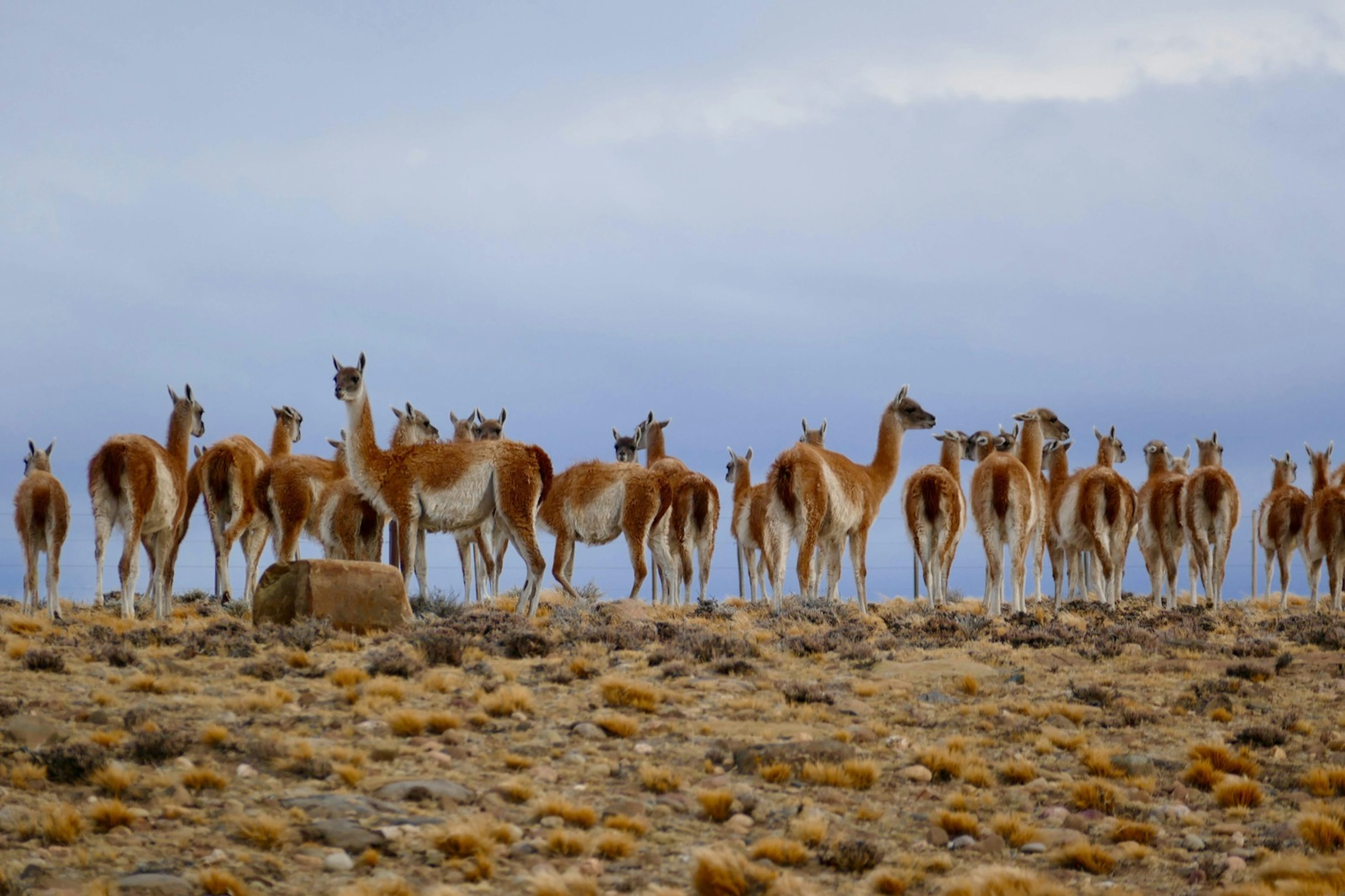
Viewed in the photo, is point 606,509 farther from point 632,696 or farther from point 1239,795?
point 1239,795

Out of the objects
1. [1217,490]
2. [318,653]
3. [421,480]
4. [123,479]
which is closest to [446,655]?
[318,653]

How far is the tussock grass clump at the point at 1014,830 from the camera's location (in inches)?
369

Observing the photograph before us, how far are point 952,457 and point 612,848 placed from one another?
55.9 ft

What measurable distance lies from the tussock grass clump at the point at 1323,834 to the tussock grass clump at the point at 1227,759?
1451mm

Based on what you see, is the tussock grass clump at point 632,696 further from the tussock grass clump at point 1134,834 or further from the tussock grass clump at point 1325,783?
the tussock grass clump at point 1325,783

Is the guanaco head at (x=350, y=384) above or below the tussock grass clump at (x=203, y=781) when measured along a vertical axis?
above

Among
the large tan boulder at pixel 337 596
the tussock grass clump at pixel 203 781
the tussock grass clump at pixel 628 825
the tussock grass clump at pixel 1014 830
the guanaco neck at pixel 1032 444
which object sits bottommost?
the tussock grass clump at pixel 1014 830

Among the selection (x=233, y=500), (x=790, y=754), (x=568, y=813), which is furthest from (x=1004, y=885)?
(x=233, y=500)

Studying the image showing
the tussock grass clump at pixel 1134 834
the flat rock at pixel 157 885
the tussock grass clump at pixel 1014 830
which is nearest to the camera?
the flat rock at pixel 157 885

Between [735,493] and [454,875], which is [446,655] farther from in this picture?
[735,493]

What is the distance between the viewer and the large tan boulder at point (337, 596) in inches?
583

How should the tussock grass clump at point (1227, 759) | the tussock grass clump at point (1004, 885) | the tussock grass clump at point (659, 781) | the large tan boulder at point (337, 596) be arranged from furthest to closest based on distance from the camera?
the large tan boulder at point (337, 596)
the tussock grass clump at point (1227, 759)
the tussock grass clump at point (659, 781)
the tussock grass clump at point (1004, 885)

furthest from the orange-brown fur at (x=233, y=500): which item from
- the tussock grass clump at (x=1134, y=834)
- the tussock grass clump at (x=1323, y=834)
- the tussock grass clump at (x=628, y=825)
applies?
the tussock grass clump at (x=1323, y=834)

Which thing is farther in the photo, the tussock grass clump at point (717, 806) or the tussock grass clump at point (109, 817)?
the tussock grass clump at point (717, 806)
